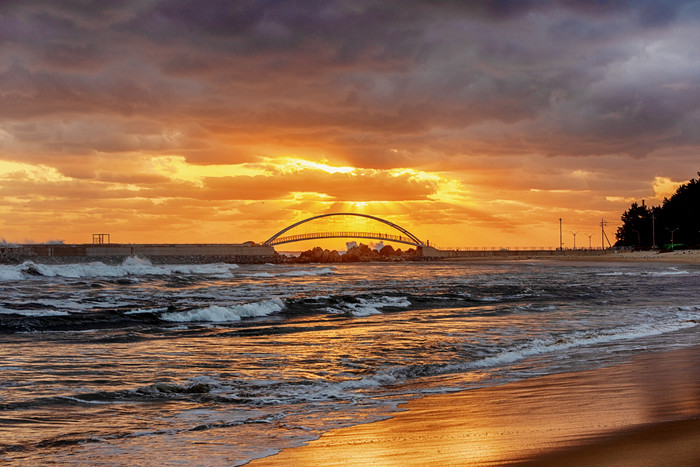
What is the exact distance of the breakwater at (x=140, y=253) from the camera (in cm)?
11962

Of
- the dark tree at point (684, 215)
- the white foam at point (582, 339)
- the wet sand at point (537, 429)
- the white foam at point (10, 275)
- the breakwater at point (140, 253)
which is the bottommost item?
the white foam at point (582, 339)

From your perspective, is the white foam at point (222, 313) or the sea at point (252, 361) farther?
the white foam at point (222, 313)

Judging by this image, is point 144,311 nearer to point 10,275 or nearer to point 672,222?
point 10,275

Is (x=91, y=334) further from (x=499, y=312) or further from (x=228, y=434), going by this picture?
(x=499, y=312)

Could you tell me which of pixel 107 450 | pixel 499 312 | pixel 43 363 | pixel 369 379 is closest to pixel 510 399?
pixel 369 379

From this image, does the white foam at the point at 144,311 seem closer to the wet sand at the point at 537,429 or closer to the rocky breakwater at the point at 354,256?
the wet sand at the point at 537,429

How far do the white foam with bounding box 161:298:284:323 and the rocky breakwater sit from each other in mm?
131263

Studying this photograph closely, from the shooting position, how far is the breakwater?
4710 inches

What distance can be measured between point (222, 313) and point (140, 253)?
12228 centimetres

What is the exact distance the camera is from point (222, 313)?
938 inches

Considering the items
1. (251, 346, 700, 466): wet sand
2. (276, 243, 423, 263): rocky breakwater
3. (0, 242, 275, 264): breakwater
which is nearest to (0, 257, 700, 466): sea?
A: (251, 346, 700, 466): wet sand

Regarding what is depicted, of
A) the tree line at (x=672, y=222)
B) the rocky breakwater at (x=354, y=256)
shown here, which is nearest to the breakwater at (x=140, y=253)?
the rocky breakwater at (x=354, y=256)

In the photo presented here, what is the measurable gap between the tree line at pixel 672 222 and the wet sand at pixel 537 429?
125431 mm

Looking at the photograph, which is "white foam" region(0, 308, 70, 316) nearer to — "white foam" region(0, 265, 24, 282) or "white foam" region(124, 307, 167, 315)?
"white foam" region(124, 307, 167, 315)
